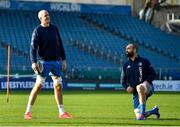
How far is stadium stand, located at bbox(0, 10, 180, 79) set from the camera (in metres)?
41.9

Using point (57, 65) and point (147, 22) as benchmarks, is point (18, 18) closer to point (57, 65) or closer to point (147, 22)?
point (147, 22)

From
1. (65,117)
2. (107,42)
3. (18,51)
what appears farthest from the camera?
(107,42)

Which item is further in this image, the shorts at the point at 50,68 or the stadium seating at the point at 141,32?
the stadium seating at the point at 141,32

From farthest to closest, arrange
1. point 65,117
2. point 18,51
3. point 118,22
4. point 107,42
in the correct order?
point 118,22, point 107,42, point 18,51, point 65,117

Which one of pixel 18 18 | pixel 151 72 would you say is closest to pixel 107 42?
pixel 18 18

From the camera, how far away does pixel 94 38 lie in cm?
4556

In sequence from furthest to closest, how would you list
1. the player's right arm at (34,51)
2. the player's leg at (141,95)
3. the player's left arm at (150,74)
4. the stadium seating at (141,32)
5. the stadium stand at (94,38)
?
the stadium seating at (141,32)
the stadium stand at (94,38)
the player's left arm at (150,74)
the player's leg at (141,95)
the player's right arm at (34,51)

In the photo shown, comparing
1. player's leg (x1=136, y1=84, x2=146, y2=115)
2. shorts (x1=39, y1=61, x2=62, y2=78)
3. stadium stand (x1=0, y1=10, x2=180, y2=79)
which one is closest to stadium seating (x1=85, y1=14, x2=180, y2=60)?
stadium stand (x1=0, y1=10, x2=180, y2=79)

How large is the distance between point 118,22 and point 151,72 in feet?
119

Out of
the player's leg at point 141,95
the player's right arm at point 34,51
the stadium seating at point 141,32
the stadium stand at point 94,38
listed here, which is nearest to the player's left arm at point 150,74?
the player's leg at point 141,95

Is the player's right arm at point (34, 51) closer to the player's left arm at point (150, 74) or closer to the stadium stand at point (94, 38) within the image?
the player's left arm at point (150, 74)

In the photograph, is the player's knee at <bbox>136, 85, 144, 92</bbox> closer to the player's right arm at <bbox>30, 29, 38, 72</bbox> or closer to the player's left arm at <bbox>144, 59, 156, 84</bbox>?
the player's left arm at <bbox>144, 59, 156, 84</bbox>

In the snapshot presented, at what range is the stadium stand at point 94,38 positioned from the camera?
1650 inches

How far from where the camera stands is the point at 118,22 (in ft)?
159
